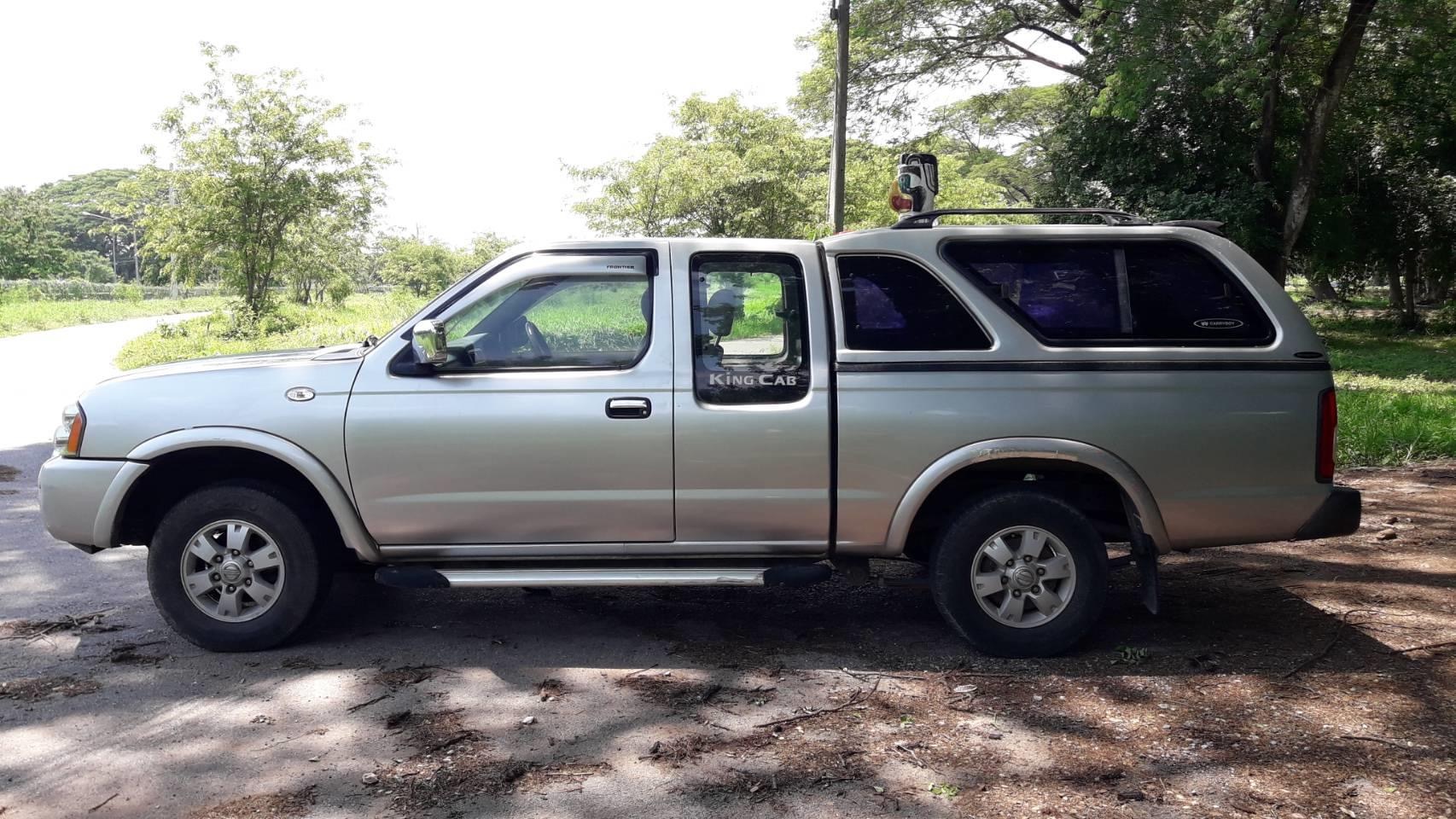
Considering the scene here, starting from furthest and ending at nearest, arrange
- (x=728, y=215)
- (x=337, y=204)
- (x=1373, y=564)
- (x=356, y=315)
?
(x=356, y=315), (x=728, y=215), (x=337, y=204), (x=1373, y=564)

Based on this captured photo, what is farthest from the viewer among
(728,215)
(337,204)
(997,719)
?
(728,215)

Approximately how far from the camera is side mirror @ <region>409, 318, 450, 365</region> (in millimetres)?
4797

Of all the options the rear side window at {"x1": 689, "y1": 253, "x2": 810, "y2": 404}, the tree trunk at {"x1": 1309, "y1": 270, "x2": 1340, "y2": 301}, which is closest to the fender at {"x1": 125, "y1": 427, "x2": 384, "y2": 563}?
Result: the rear side window at {"x1": 689, "y1": 253, "x2": 810, "y2": 404}

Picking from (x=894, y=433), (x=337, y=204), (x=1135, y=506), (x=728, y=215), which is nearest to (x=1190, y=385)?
(x=1135, y=506)

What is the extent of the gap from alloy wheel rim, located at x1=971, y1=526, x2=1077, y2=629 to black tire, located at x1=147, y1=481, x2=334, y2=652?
119 inches

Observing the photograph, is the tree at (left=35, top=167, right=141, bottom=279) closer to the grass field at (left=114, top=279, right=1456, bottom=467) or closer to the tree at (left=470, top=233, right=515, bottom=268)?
the tree at (left=470, top=233, right=515, bottom=268)

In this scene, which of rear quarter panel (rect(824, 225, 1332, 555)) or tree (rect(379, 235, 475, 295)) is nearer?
rear quarter panel (rect(824, 225, 1332, 555))

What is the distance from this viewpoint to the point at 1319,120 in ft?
62.9

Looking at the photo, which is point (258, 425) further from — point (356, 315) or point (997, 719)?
point (356, 315)

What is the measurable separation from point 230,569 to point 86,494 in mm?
712

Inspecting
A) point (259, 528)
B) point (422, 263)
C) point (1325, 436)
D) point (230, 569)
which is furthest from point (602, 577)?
point (422, 263)

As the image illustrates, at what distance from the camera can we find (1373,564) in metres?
6.64

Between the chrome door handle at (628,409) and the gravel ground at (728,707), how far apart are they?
44.1 inches

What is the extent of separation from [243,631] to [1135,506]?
13.3 feet
